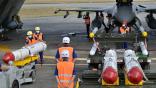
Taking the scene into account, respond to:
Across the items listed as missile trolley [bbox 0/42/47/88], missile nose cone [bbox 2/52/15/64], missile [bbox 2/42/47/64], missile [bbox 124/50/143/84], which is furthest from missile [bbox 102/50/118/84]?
missile [bbox 2/42/47/64]

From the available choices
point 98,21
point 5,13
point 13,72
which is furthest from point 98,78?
point 5,13

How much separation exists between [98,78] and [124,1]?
1447 cm

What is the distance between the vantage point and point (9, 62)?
1602 centimetres

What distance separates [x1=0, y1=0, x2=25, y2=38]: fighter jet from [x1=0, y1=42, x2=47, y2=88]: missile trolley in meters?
15.7

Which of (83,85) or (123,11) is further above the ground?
(123,11)

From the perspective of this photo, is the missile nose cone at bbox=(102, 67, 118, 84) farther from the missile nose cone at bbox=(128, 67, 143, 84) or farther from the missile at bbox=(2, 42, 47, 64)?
the missile at bbox=(2, 42, 47, 64)

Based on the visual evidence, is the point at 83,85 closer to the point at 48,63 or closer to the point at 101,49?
the point at 101,49

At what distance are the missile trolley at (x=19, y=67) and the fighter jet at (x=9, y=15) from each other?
51.6 feet

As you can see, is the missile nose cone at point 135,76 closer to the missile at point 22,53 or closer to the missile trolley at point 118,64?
the missile trolley at point 118,64

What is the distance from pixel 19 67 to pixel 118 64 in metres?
4.00

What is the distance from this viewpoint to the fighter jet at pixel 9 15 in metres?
36.0

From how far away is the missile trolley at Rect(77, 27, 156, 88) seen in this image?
12.3 metres

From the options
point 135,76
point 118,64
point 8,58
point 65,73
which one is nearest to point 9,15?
point 8,58

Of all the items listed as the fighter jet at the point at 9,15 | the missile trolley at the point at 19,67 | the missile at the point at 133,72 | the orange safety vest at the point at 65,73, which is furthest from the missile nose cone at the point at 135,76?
the fighter jet at the point at 9,15
